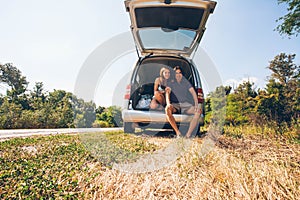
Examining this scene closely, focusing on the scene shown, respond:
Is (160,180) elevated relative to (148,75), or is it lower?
lower

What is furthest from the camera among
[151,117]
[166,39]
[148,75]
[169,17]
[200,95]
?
[148,75]

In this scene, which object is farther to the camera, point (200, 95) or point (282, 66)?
point (282, 66)

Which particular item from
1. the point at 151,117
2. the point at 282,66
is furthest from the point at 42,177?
the point at 282,66

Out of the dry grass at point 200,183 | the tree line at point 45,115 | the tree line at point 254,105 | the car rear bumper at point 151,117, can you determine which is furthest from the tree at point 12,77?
the dry grass at point 200,183

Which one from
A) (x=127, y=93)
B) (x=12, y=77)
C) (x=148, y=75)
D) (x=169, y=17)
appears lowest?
(x=127, y=93)

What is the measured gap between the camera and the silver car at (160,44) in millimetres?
3383

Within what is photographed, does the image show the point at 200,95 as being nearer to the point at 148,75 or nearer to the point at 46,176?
the point at 148,75

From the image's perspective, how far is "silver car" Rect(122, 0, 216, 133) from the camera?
3.38 meters

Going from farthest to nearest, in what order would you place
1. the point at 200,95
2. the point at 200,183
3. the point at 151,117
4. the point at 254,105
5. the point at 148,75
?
the point at 254,105 → the point at 148,75 → the point at 200,95 → the point at 151,117 → the point at 200,183

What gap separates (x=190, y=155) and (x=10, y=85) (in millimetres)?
25620

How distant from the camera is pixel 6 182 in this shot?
142 centimetres

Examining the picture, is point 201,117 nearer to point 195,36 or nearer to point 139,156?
point 195,36

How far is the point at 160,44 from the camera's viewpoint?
445 centimetres

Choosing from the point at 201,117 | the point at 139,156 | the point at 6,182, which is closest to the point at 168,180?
the point at 139,156
